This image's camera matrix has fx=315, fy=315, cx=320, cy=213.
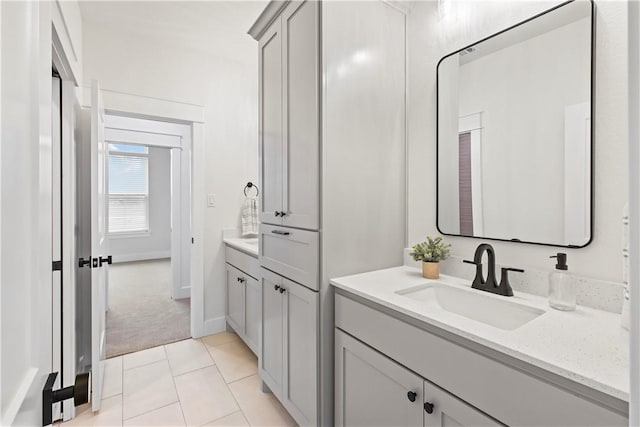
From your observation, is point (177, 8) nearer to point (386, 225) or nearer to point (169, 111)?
point (169, 111)

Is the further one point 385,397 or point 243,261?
point 243,261

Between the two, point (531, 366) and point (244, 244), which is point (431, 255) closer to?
point (531, 366)

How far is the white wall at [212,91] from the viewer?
2.57 m

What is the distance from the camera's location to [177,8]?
2.28 metres

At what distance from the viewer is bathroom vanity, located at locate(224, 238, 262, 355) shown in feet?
7.97

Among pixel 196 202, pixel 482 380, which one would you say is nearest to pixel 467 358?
pixel 482 380

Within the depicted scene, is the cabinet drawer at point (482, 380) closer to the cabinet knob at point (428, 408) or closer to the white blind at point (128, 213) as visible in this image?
the cabinet knob at point (428, 408)

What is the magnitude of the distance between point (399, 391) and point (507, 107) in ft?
4.08

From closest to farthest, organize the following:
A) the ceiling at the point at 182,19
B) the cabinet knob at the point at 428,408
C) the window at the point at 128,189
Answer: the cabinet knob at the point at 428,408 → the ceiling at the point at 182,19 → the window at the point at 128,189

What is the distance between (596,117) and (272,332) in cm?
185

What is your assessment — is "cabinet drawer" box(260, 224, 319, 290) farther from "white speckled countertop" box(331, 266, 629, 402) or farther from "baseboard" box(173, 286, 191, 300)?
"baseboard" box(173, 286, 191, 300)

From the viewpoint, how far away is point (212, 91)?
2998mm

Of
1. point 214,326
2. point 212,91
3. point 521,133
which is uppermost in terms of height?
point 212,91

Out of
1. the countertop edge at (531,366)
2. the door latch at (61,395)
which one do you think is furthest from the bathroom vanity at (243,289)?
the door latch at (61,395)
